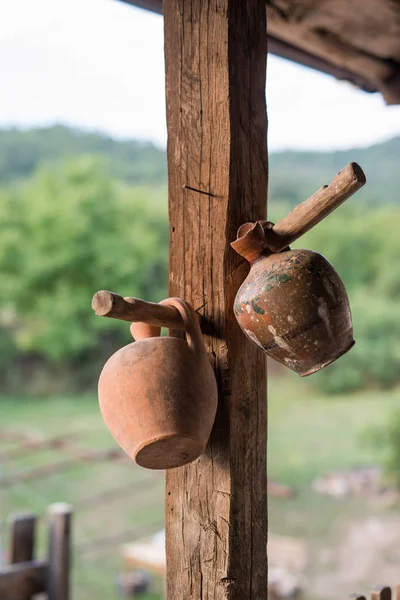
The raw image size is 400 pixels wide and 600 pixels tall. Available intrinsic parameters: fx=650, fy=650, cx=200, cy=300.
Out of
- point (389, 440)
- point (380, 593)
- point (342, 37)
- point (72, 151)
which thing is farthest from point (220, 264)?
point (72, 151)

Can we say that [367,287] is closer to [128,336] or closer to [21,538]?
[128,336]

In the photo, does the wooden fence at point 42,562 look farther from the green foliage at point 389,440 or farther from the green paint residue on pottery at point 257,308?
the green foliage at point 389,440

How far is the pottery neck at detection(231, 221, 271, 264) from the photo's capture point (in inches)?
39.0

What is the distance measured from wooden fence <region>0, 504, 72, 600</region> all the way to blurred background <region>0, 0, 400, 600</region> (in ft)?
10.4

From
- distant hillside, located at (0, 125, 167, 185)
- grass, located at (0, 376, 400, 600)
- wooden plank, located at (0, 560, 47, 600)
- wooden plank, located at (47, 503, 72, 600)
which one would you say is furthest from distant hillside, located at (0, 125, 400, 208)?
wooden plank, located at (0, 560, 47, 600)

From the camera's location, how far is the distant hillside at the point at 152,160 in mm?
10375

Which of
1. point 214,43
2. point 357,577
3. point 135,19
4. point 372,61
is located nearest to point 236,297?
point 214,43

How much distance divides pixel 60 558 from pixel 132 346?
69.0 inches

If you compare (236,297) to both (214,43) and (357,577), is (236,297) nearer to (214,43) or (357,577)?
(214,43)

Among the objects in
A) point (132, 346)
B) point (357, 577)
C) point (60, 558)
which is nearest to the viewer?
point (132, 346)

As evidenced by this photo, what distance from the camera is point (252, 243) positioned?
1.00 m

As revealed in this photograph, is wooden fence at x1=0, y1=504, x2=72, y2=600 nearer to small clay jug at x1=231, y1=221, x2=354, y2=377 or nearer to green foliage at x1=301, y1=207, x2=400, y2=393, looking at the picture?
small clay jug at x1=231, y1=221, x2=354, y2=377

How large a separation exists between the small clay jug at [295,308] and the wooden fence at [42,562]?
1780 millimetres

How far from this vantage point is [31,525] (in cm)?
248
